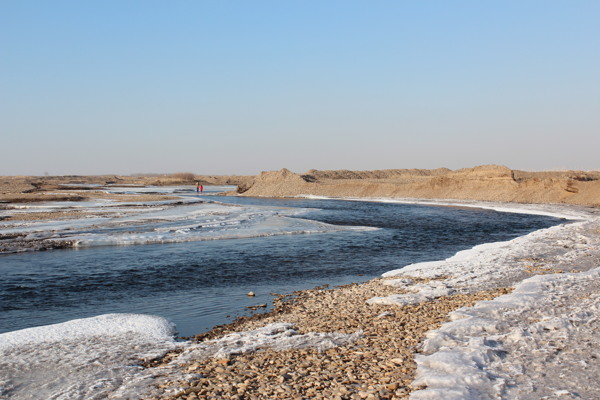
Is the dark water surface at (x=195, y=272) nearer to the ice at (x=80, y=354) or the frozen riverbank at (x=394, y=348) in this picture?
the ice at (x=80, y=354)

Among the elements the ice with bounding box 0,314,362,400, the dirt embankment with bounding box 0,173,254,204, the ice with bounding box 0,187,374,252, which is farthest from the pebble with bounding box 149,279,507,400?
the dirt embankment with bounding box 0,173,254,204

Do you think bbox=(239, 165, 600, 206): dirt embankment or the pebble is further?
bbox=(239, 165, 600, 206): dirt embankment

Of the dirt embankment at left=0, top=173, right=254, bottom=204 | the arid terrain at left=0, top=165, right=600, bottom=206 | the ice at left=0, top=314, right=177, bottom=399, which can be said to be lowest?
the ice at left=0, top=314, right=177, bottom=399

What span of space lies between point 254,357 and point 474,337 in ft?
11.0

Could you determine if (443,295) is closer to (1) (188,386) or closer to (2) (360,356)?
(2) (360,356)

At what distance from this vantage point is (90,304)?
10.5 m

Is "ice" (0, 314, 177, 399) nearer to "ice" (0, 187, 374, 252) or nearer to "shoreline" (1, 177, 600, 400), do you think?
"shoreline" (1, 177, 600, 400)

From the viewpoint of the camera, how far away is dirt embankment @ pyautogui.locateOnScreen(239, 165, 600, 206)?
44.6 meters

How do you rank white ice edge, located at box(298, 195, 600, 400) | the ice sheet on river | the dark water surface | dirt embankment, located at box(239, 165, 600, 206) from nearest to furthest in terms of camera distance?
white ice edge, located at box(298, 195, 600, 400) → the dark water surface → the ice sheet on river → dirt embankment, located at box(239, 165, 600, 206)

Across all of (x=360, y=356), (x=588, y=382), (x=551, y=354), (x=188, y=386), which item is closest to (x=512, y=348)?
(x=551, y=354)

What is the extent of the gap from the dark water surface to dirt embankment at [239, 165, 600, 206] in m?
26.0

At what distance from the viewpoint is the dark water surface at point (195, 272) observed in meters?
10.1

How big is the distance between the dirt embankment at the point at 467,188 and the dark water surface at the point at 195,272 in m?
26.0

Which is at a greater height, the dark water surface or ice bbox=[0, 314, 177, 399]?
ice bbox=[0, 314, 177, 399]
